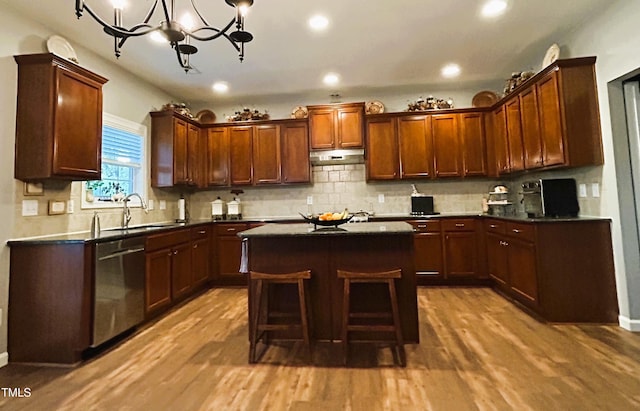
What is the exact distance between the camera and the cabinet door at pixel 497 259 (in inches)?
155

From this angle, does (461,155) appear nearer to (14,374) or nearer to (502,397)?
(502,397)

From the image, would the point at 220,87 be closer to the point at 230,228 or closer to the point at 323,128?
the point at 323,128

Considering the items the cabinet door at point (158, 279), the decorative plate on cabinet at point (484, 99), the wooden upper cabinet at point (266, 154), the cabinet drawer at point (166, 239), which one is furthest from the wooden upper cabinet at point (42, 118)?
the decorative plate on cabinet at point (484, 99)

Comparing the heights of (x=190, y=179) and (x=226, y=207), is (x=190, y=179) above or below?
above

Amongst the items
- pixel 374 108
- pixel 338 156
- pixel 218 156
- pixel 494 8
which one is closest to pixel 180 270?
pixel 218 156

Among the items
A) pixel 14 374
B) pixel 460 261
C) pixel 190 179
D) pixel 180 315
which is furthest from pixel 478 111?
pixel 14 374

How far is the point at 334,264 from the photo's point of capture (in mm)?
2740

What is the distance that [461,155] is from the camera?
16.0 ft

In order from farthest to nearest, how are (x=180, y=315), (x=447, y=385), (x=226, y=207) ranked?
(x=226, y=207) < (x=180, y=315) < (x=447, y=385)

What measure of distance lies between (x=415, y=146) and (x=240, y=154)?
272cm

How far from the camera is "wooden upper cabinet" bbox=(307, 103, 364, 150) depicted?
4949 millimetres

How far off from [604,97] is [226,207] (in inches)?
196

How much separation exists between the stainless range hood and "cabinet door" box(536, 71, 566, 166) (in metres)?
2.29

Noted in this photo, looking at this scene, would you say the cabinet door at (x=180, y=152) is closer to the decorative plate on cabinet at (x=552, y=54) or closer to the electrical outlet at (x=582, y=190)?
the decorative plate on cabinet at (x=552, y=54)
